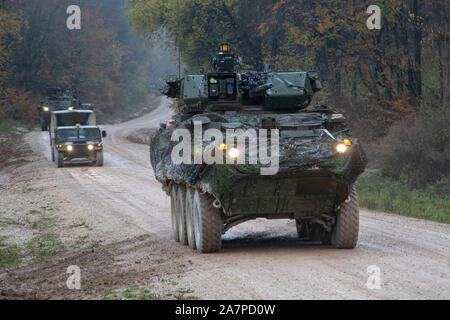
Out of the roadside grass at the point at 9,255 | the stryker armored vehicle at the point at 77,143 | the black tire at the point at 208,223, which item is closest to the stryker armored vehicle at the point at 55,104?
the stryker armored vehicle at the point at 77,143

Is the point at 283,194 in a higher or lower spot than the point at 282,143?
lower

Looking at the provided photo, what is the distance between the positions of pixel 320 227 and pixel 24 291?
4865 millimetres

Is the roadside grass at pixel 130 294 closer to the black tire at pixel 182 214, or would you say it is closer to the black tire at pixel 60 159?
the black tire at pixel 182 214

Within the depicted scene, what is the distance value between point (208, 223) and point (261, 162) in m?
1.37

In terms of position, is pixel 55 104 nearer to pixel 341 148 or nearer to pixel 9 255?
pixel 9 255

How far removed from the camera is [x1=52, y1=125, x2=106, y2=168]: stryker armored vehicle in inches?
1193

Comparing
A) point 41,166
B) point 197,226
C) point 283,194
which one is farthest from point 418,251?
point 41,166

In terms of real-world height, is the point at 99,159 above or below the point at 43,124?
above

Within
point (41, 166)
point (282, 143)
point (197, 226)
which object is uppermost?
point (282, 143)

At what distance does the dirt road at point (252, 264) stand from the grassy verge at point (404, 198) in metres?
1.34

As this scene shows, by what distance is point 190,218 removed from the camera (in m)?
12.0

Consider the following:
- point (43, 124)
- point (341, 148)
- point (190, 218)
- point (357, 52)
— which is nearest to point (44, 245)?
point (190, 218)
